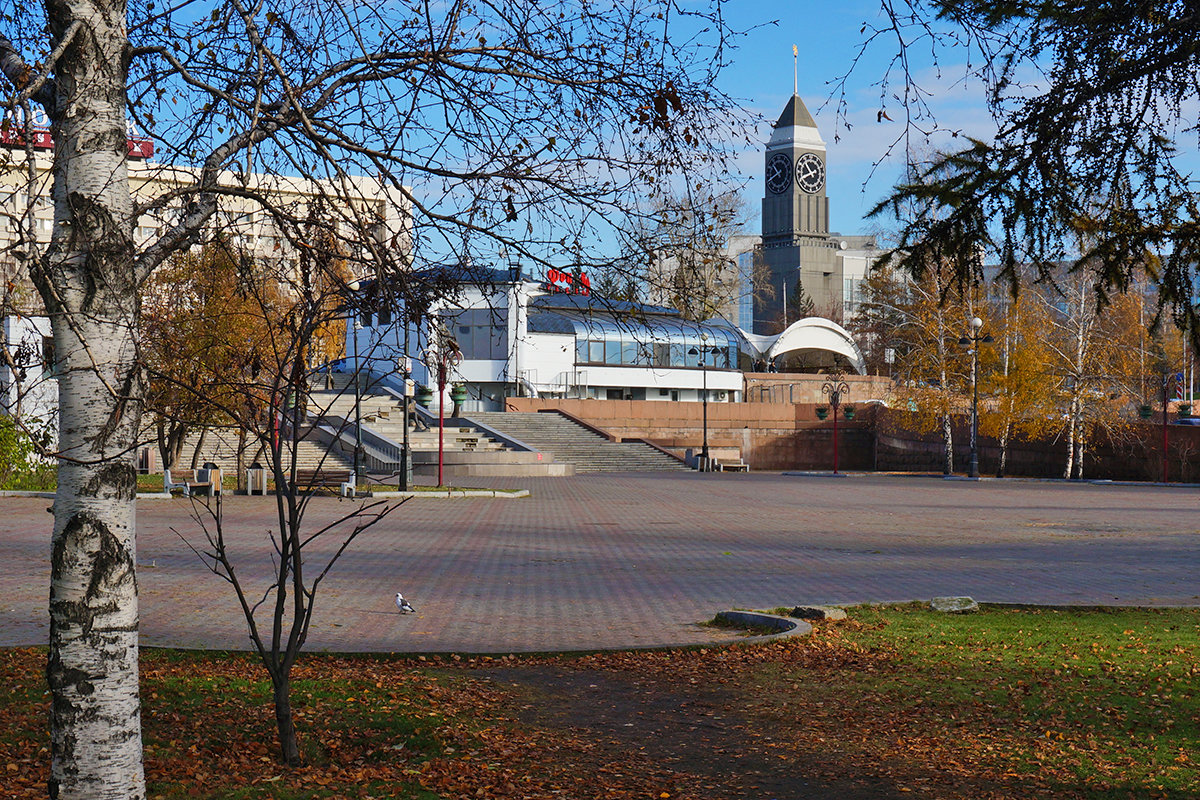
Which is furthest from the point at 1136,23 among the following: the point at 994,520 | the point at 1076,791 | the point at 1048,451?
the point at 1048,451

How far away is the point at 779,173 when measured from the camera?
123 meters

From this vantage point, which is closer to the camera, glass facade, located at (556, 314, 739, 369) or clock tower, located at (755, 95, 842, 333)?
glass facade, located at (556, 314, 739, 369)

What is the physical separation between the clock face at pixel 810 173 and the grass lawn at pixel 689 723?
381 feet

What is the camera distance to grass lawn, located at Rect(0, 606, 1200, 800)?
5.41m

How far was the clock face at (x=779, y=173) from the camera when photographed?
12144cm

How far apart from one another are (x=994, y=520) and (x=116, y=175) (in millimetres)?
20782

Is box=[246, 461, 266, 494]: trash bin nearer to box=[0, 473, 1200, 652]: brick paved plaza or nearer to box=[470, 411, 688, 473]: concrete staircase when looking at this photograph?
box=[0, 473, 1200, 652]: brick paved plaza

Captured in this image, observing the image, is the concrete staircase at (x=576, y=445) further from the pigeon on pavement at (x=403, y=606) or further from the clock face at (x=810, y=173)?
the clock face at (x=810, y=173)

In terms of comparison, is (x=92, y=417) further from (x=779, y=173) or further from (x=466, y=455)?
(x=779, y=173)

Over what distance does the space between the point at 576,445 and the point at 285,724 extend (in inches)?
1594

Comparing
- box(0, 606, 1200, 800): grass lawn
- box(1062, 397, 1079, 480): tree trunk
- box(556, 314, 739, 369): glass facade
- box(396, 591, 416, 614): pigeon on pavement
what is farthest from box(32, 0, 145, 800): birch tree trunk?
box(556, 314, 739, 369): glass facade

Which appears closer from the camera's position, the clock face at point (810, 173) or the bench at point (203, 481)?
the bench at point (203, 481)

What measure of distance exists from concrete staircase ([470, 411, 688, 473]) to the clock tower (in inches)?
2778

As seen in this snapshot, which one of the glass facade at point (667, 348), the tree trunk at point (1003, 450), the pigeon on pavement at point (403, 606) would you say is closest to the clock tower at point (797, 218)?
the glass facade at point (667, 348)
